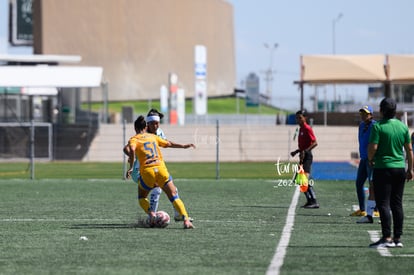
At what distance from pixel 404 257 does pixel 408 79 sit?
46687mm

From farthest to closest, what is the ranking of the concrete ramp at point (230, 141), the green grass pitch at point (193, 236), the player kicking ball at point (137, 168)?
1. the concrete ramp at point (230, 141)
2. the player kicking ball at point (137, 168)
3. the green grass pitch at point (193, 236)

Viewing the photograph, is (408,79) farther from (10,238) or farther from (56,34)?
(56,34)

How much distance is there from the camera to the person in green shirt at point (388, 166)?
45.9 ft

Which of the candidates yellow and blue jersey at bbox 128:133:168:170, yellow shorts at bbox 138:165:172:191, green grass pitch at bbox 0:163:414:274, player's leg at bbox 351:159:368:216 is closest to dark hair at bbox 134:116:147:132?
yellow and blue jersey at bbox 128:133:168:170

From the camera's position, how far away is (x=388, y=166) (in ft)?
46.0

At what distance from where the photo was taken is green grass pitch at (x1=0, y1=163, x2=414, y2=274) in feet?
39.4

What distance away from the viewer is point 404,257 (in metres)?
12.9

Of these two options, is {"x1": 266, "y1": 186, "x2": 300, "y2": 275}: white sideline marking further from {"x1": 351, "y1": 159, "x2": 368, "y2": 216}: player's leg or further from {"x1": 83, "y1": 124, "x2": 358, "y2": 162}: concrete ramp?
{"x1": 83, "y1": 124, "x2": 358, "y2": 162}: concrete ramp

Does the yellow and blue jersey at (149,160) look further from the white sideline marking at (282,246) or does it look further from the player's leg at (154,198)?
the white sideline marking at (282,246)

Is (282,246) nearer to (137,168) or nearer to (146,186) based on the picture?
(146,186)

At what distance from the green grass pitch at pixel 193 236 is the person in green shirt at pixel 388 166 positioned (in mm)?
418

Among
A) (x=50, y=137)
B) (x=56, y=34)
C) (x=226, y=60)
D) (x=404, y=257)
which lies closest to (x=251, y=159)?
(x=50, y=137)

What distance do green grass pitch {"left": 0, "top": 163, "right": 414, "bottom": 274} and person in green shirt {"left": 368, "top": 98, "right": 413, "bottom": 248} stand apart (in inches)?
16.5

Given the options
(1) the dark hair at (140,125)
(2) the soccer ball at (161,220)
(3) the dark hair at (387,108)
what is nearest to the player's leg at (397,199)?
(3) the dark hair at (387,108)
